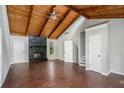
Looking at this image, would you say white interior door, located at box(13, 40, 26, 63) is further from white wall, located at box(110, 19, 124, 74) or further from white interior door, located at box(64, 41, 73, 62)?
white wall, located at box(110, 19, 124, 74)

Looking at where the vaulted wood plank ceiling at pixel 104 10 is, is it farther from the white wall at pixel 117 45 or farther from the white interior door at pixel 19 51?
the white interior door at pixel 19 51

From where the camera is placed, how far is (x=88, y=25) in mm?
7520

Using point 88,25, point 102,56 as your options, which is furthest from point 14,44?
point 102,56

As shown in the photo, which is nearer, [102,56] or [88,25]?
[102,56]

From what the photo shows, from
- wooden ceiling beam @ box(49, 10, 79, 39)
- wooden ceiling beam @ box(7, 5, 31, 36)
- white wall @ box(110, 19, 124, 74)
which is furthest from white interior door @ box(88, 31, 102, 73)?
wooden ceiling beam @ box(7, 5, 31, 36)

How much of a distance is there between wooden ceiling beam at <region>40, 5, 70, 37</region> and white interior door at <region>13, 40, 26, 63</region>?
7.25 feet

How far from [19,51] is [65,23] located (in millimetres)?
4681

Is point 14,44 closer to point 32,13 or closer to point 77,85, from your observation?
point 32,13

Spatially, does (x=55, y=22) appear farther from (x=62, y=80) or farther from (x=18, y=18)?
(x=62, y=80)

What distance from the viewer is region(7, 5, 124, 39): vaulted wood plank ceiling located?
5.80 meters

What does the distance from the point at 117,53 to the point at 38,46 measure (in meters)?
7.71
